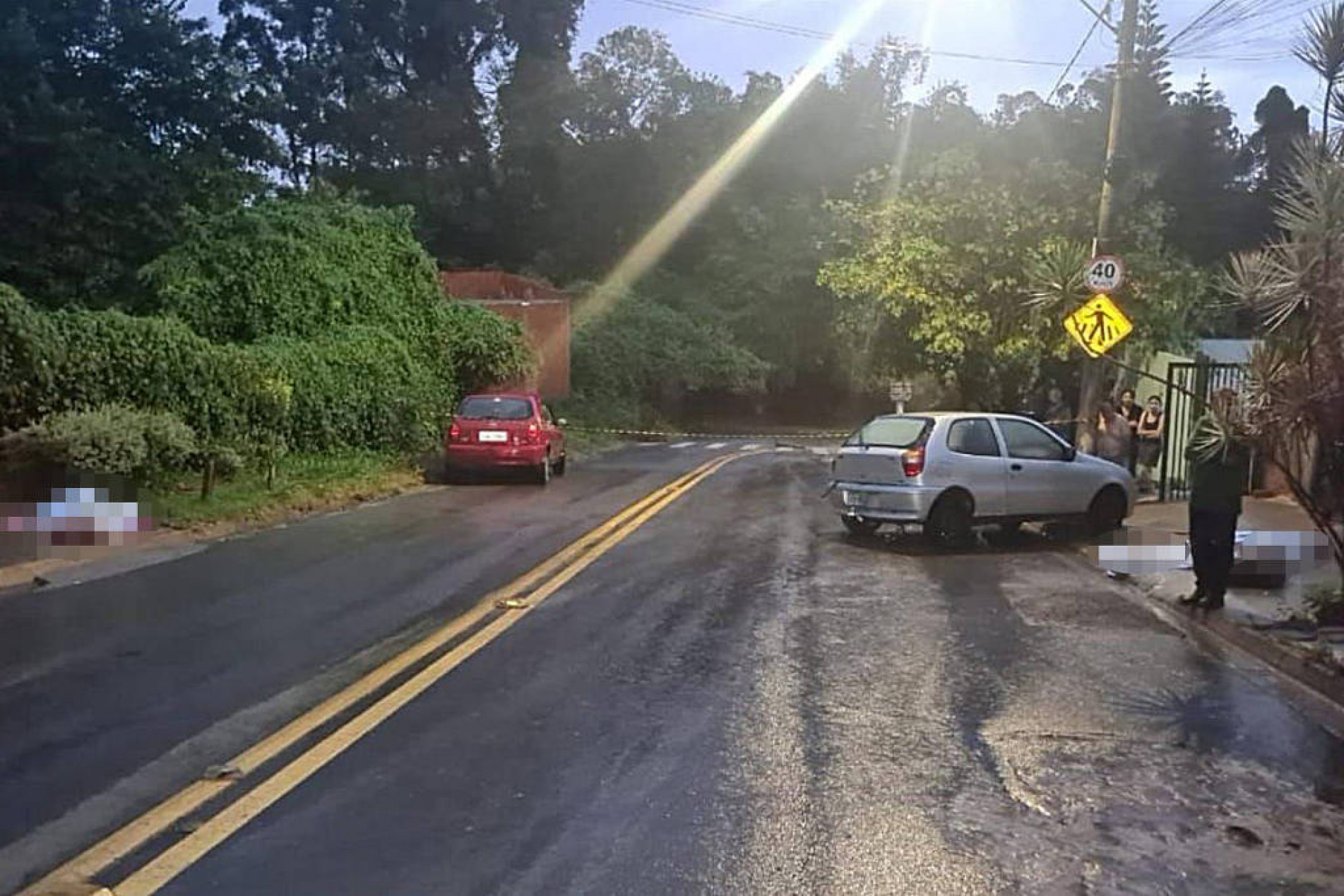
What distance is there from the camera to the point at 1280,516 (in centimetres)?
1535

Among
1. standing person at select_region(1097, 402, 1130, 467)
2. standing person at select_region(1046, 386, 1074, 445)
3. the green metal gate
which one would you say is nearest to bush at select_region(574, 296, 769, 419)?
standing person at select_region(1046, 386, 1074, 445)

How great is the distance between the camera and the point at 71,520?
12820 millimetres

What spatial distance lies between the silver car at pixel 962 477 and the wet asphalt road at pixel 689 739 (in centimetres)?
228

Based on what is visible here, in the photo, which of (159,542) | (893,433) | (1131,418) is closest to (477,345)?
(1131,418)

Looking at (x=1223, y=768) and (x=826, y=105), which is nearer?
(x=1223, y=768)

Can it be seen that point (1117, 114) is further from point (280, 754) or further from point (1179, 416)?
point (280, 754)

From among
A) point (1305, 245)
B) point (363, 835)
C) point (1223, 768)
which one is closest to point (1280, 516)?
point (1305, 245)

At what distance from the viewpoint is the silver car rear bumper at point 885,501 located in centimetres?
1409

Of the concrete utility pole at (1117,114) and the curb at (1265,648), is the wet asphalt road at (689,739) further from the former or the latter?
the concrete utility pole at (1117,114)

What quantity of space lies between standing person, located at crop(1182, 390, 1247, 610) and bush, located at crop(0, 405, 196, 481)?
422 inches

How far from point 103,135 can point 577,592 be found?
84.3ft

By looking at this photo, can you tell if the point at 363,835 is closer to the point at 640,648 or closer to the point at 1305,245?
the point at 640,648

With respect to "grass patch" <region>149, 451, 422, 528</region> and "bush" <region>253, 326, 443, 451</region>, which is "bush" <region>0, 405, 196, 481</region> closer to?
"grass patch" <region>149, 451, 422, 528</region>

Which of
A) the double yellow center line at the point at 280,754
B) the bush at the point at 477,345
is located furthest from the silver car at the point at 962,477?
the bush at the point at 477,345
